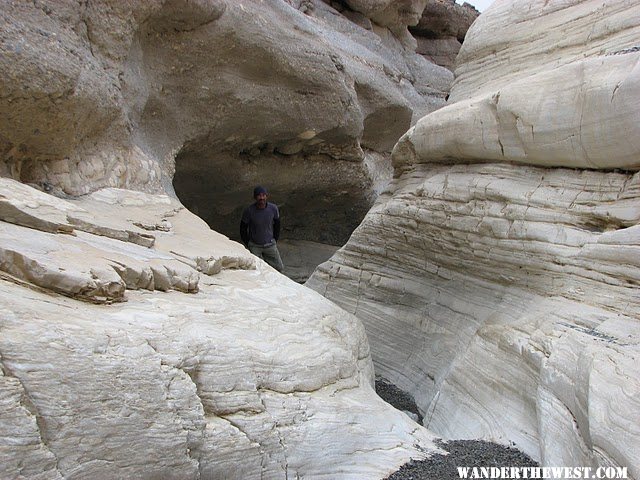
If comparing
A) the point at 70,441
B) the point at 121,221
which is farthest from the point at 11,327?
the point at 121,221

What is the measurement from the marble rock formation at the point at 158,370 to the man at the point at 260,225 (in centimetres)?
302

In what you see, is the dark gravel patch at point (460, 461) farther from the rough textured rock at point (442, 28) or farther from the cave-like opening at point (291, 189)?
the rough textured rock at point (442, 28)

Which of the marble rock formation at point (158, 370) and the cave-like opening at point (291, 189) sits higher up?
the cave-like opening at point (291, 189)

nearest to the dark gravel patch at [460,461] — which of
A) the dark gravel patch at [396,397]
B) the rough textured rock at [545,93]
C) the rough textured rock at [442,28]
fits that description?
the dark gravel patch at [396,397]

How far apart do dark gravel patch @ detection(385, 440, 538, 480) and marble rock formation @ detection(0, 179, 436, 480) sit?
0.10 meters

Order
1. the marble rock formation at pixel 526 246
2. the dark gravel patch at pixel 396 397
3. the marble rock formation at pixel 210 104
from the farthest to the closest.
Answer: the dark gravel patch at pixel 396 397 → the marble rock formation at pixel 210 104 → the marble rock formation at pixel 526 246

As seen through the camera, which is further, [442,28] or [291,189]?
[442,28]

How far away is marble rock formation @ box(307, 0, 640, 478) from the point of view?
3.24 metres

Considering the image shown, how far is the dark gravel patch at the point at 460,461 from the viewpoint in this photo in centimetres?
302

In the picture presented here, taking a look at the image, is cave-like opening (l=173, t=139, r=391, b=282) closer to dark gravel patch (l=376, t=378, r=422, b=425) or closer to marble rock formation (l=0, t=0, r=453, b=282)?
marble rock formation (l=0, t=0, r=453, b=282)

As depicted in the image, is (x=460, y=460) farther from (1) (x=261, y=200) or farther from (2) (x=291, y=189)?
(2) (x=291, y=189)

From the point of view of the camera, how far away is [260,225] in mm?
7438

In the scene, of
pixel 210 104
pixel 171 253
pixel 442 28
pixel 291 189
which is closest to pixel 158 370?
pixel 171 253

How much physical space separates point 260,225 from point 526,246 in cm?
388
